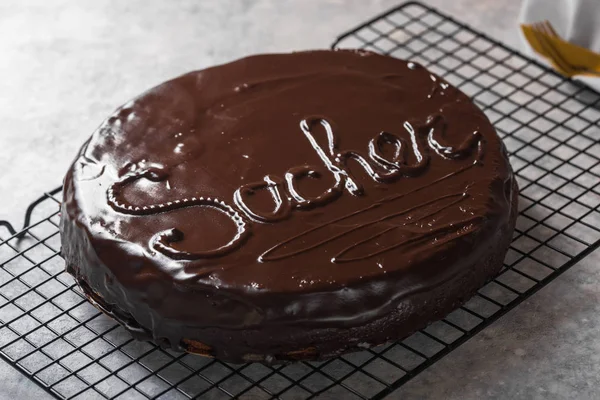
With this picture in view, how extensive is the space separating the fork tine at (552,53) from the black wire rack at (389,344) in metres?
0.04

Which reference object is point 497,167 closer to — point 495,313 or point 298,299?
point 495,313

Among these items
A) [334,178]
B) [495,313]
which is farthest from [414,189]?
[495,313]

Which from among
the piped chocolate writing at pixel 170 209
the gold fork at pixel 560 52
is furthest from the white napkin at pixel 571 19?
the piped chocolate writing at pixel 170 209

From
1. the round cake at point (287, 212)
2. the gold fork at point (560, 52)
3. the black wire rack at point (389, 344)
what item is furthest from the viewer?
the gold fork at point (560, 52)

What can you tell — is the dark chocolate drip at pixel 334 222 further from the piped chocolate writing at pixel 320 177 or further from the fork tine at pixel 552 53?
the fork tine at pixel 552 53

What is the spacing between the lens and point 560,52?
344 cm

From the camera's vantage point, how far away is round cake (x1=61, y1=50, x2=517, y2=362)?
2277 mm

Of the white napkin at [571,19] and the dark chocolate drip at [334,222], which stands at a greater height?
the dark chocolate drip at [334,222]

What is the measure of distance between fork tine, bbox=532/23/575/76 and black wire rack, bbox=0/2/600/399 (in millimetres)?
40

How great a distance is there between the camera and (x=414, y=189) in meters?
2.52

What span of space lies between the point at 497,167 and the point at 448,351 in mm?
578

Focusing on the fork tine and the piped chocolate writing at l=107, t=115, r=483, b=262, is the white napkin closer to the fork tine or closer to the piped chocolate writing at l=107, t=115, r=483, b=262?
the fork tine

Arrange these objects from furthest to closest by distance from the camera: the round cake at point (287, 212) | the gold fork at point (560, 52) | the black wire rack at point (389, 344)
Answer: the gold fork at point (560, 52) → the black wire rack at point (389, 344) → the round cake at point (287, 212)

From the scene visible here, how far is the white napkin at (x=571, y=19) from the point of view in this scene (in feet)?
11.1
